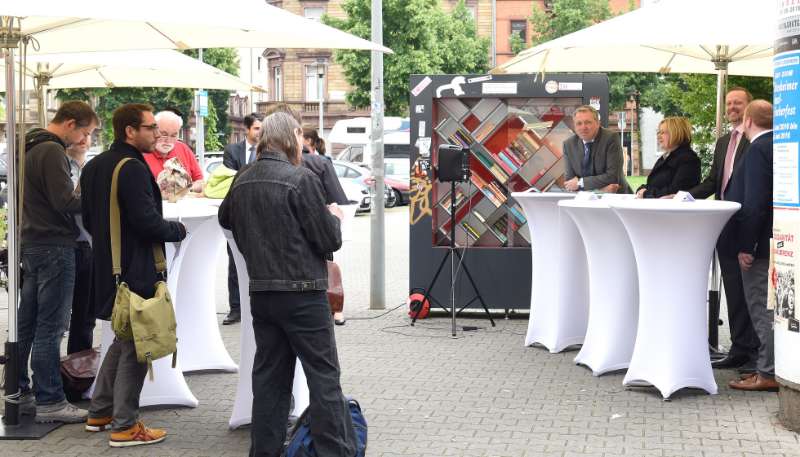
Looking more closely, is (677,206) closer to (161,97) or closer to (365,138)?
(365,138)

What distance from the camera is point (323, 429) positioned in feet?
18.0

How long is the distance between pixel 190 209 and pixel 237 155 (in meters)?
3.45

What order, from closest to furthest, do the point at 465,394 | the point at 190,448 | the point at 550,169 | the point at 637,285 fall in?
the point at 190,448 < the point at 465,394 < the point at 637,285 < the point at 550,169

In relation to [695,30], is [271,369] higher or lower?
lower

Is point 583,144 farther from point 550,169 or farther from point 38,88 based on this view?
point 38,88

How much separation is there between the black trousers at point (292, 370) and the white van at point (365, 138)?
99.6 ft

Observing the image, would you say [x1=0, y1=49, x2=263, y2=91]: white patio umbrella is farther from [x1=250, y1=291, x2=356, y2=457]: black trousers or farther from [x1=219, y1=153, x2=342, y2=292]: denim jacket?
[x1=250, y1=291, x2=356, y2=457]: black trousers

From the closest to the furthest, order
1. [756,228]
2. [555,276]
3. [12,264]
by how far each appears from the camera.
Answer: [12,264] → [756,228] → [555,276]

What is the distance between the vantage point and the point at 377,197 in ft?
40.4

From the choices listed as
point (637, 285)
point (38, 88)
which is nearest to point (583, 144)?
point (637, 285)

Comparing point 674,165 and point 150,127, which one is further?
point 674,165

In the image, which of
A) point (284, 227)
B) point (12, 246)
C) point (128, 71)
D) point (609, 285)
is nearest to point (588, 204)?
point (609, 285)

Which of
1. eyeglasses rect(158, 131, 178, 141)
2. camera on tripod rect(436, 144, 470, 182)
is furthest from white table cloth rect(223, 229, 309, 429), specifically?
camera on tripod rect(436, 144, 470, 182)

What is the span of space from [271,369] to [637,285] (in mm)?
3511
